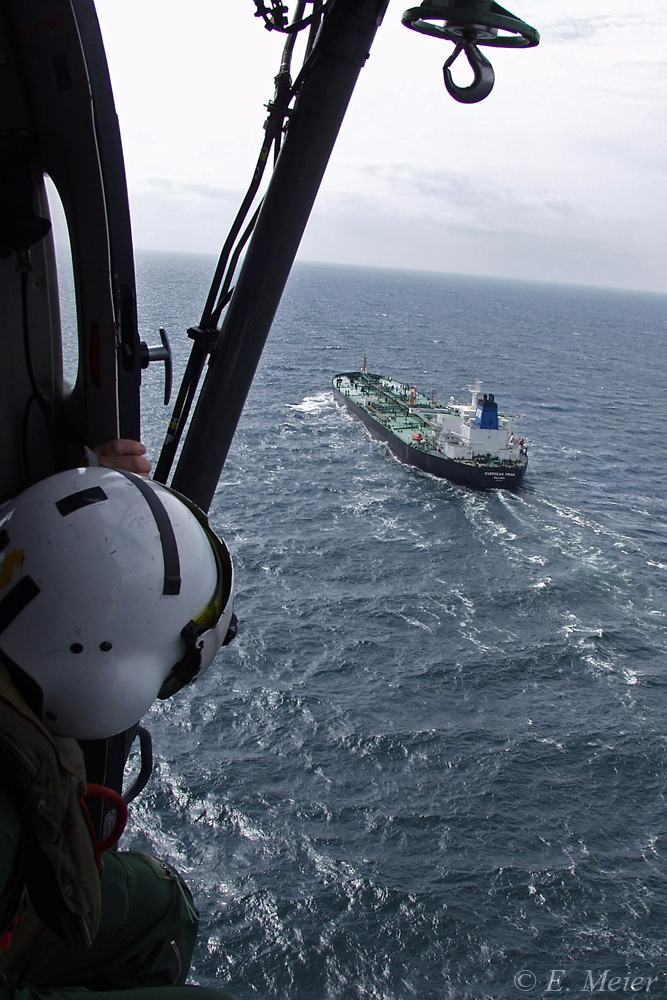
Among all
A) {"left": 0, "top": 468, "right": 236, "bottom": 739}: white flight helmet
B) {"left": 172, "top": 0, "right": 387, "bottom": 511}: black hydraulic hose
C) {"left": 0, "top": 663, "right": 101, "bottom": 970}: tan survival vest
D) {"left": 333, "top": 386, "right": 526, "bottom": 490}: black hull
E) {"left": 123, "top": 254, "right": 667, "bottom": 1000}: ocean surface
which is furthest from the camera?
{"left": 333, "top": 386, "right": 526, "bottom": 490}: black hull

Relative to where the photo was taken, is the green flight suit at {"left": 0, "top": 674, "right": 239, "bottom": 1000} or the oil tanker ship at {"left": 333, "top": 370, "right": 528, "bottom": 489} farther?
the oil tanker ship at {"left": 333, "top": 370, "right": 528, "bottom": 489}

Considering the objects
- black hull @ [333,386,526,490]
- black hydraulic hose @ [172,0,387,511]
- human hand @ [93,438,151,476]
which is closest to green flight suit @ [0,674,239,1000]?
human hand @ [93,438,151,476]

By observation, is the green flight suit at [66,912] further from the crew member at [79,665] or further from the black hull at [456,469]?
the black hull at [456,469]

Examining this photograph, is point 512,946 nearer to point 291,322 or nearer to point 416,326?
point 291,322

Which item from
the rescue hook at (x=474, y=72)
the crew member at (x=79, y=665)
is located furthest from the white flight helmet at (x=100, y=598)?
the rescue hook at (x=474, y=72)

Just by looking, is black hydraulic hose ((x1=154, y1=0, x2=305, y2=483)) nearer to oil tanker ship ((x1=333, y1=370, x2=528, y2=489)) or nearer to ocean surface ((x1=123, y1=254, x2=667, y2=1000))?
ocean surface ((x1=123, y1=254, x2=667, y2=1000))

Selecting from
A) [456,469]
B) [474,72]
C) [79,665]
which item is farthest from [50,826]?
[456,469]

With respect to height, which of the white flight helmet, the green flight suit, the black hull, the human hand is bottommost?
the black hull

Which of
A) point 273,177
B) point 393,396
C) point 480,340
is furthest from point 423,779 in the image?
point 480,340
